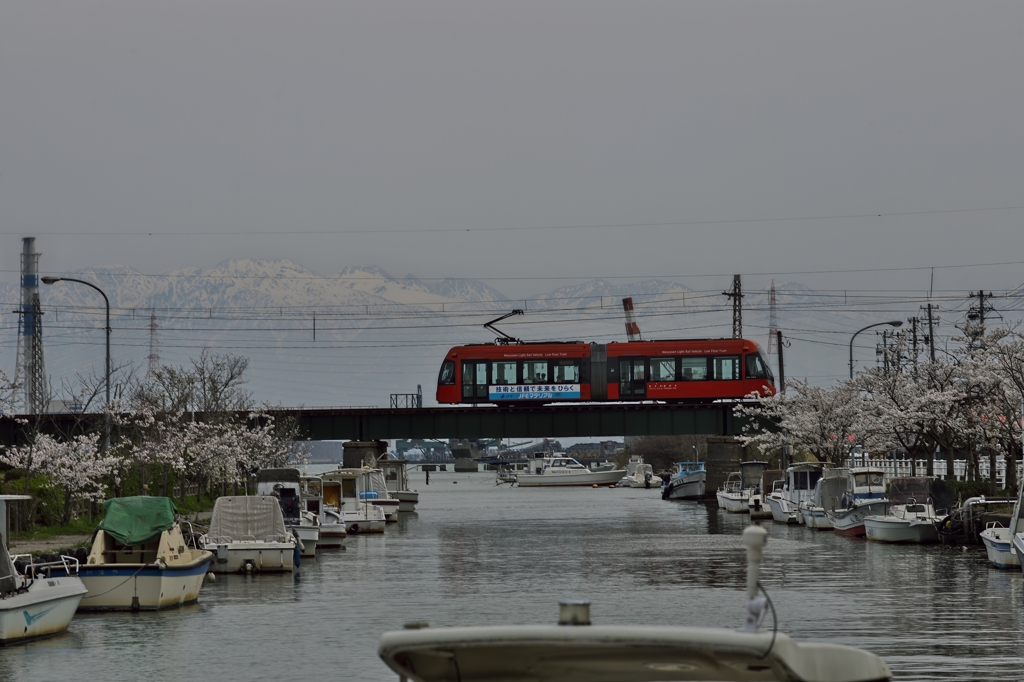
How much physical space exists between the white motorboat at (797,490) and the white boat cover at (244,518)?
26239 mm

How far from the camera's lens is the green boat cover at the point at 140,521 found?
2788 cm

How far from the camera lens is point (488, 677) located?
7.39 m

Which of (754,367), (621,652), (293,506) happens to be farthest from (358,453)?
(621,652)

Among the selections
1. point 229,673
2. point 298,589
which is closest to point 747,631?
point 229,673

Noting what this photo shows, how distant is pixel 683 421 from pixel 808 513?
79.0 ft

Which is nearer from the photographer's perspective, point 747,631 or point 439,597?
point 747,631

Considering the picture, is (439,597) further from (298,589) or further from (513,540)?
(513,540)

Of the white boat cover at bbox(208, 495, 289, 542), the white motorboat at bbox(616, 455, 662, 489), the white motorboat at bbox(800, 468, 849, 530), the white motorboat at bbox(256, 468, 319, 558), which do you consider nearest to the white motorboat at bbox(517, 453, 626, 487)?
the white motorboat at bbox(616, 455, 662, 489)

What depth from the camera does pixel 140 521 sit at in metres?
28.0

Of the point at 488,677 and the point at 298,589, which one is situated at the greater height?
the point at 488,677

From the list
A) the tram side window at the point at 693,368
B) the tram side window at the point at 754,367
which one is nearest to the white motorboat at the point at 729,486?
the tram side window at the point at 754,367

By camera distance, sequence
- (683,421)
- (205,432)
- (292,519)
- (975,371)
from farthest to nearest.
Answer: (683,421) < (205,432) < (975,371) < (292,519)

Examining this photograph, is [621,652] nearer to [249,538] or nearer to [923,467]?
[249,538]

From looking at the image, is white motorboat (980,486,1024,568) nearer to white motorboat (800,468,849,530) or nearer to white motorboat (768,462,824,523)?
white motorboat (800,468,849,530)
